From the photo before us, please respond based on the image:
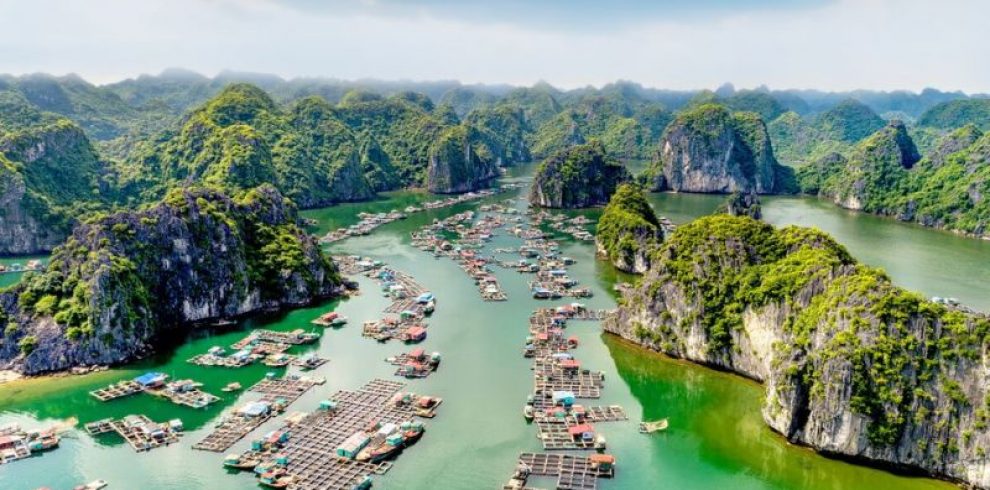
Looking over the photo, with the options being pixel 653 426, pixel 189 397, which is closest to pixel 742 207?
pixel 653 426

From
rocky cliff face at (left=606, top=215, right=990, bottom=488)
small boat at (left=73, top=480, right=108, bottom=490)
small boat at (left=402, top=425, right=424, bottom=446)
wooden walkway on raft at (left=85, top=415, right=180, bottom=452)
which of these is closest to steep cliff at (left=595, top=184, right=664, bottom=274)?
rocky cliff face at (left=606, top=215, right=990, bottom=488)

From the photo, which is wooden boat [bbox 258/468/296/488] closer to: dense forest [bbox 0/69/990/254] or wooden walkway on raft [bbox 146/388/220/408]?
wooden walkway on raft [bbox 146/388/220/408]

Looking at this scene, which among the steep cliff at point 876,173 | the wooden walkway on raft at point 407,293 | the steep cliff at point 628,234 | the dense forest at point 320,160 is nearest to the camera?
the wooden walkway on raft at point 407,293

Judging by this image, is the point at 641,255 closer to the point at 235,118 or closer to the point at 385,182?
the point at 385,182

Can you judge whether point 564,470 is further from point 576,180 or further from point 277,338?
point 576,180

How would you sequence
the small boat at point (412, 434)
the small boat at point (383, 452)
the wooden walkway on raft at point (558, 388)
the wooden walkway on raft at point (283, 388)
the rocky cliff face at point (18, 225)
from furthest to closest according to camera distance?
the rocky cliff face at point (18, 225), the wooden walkway on raft at point (283, 388), the wooden walkway on raft at point (558, 388), the small boat at point (412, 434), the small boat at point (383, 452)

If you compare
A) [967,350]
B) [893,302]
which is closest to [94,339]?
[893,302]

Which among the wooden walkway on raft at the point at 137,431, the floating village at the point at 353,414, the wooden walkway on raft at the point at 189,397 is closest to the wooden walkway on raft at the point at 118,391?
the floating village at the point at 353,414

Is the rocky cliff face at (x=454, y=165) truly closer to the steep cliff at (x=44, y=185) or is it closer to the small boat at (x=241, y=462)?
the steep cliff at (x=44, y=185)
